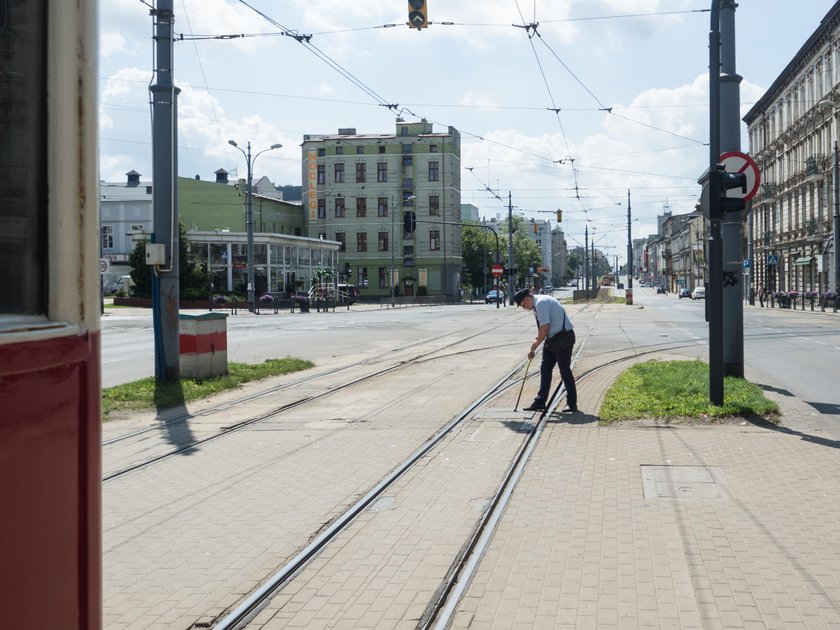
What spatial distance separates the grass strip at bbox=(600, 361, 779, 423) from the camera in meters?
10.4

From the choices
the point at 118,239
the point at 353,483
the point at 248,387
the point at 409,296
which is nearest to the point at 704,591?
the point at 353,483

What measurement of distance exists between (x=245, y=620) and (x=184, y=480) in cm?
342

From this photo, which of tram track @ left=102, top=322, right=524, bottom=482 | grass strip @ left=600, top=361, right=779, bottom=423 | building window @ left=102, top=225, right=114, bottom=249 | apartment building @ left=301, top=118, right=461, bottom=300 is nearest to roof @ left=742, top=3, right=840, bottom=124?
apartment building @ left=301, top=118, right=461, bottom=300

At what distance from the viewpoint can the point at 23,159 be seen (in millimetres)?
2078

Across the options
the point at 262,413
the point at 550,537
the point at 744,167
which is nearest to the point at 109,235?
the point at 262,413

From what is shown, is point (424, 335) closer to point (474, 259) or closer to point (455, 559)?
point (455, 559)

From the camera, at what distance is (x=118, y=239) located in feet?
293

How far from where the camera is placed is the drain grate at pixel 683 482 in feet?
22.7

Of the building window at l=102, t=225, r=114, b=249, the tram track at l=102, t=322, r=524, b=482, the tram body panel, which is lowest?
the tram track at l=102, t=322, r=524, b=482

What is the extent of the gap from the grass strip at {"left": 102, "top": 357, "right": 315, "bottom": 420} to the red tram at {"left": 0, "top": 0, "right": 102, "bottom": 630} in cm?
934

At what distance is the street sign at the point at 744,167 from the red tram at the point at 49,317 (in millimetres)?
9891

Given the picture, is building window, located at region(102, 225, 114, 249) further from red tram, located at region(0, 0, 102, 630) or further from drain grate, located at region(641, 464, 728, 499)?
red tram, located at region(0, 0, 102, 630)

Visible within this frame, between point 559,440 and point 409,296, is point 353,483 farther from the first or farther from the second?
point 409,296

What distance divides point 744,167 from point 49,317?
415 inches
